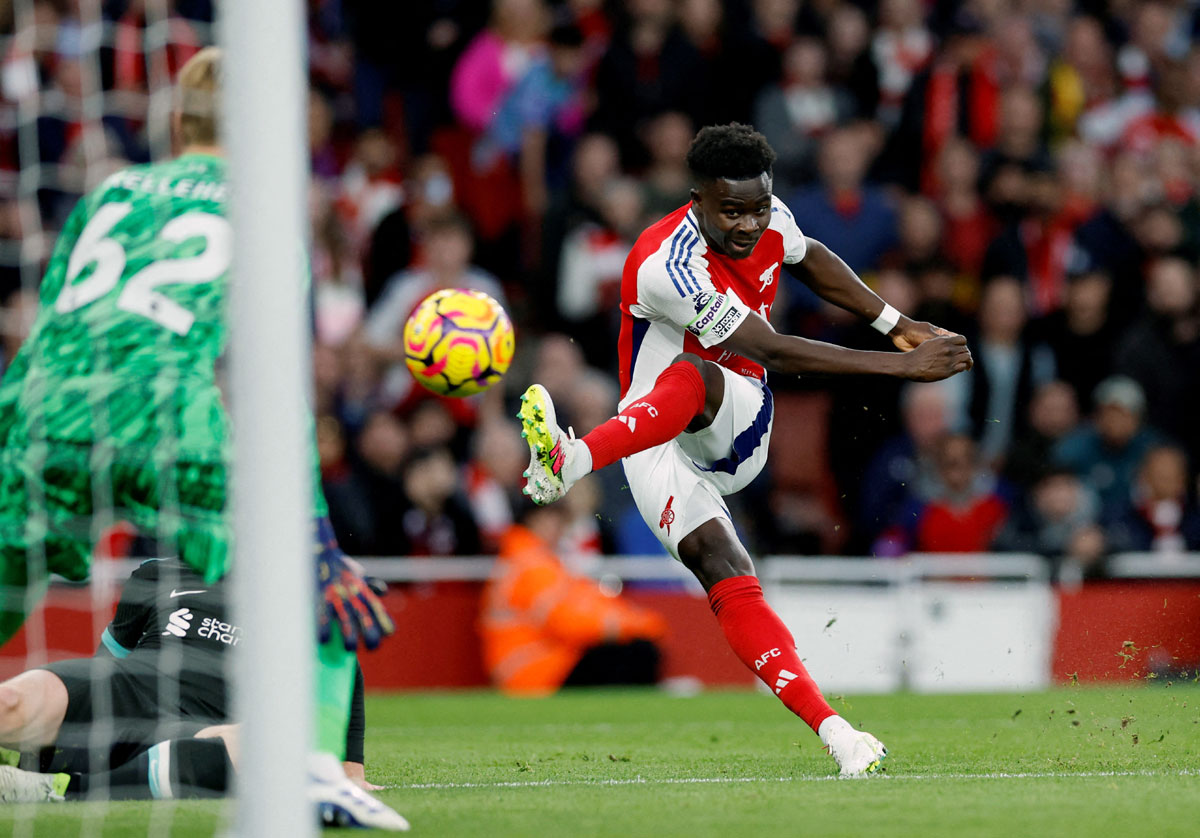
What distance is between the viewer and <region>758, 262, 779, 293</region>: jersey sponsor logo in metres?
6.32

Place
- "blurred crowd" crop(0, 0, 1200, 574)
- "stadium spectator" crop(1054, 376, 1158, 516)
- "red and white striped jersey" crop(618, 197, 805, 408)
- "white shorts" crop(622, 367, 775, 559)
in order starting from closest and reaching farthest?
"red and white striped jersey" crop(618, 197, 805, 408) < "white shorts" crop(622, 367, 775, 559) < "blurred crowd" crop(0, 0, 1200, 574) < "stadium spectator" crop(1054, 376, 1158, 516)

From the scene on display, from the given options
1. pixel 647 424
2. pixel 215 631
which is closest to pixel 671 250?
pixel 647 424

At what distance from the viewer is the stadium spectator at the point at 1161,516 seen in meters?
10.9

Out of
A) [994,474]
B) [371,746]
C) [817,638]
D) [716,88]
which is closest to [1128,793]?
[371,746]

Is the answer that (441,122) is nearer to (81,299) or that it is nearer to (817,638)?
(817,638)

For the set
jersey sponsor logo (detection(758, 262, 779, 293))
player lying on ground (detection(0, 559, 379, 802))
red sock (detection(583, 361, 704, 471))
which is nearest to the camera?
player lying on ground (detection(0, 559, 379, 802))

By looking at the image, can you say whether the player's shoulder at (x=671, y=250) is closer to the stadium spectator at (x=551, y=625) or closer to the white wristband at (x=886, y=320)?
the white wristband at (x=886, y=320)

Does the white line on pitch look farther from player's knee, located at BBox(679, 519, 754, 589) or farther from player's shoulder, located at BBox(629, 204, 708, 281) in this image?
player's shoulder, located at BBox(629, 204, 708, 281)

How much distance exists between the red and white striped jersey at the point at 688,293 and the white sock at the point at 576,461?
0.52m

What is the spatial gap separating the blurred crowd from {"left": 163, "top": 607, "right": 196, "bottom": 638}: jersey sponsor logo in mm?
4535

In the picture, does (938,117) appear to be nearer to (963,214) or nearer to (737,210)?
(963,214)

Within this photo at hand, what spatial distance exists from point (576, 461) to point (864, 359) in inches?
41.7

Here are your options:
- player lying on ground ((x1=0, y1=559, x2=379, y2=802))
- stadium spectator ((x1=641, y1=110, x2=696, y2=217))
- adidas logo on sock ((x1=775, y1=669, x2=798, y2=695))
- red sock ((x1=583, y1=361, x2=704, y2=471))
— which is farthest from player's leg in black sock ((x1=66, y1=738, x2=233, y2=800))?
stadium spectator ((x1=641, y1=110, x2=696, y2=217))

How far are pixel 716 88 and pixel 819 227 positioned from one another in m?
1.56
